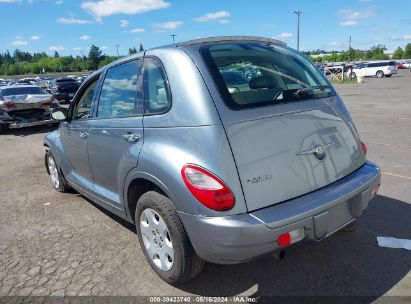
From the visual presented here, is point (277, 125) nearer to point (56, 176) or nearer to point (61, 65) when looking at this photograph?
point (56, 176)

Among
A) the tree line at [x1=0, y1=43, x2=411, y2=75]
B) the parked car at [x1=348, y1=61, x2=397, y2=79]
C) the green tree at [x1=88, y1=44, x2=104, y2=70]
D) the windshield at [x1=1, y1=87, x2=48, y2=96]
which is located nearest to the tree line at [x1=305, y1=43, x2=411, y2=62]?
the tree line at [x1=0, y1=43, x2=411, y2=75]

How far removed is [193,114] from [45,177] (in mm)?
4859

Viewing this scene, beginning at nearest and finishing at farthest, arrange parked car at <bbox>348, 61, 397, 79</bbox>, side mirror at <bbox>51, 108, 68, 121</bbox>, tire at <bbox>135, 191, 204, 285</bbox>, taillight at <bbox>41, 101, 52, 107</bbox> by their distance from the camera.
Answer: tire at <bbox>135, 191, 204, 285</bbox>
side mirror at <bbox>51, 108, 68, 121</bbox>
taillight at <bbox>41, 101, 52, 107</bbox>
parked car at <bbox>348, 61, 397, 79</bbox>

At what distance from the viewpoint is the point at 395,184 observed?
5.00 meters

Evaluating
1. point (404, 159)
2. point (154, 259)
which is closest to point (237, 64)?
point (154, 259)

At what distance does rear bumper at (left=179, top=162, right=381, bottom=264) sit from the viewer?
7.84ft

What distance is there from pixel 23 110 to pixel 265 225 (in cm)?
1159

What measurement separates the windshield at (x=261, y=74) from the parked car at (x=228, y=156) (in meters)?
0.01

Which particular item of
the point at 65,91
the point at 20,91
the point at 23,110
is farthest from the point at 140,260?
the point at 65,91

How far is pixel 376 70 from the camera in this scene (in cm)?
4253

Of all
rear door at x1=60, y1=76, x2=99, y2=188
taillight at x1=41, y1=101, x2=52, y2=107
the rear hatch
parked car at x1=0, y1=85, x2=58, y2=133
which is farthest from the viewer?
taillight at x1=41, y1=101, x2=52, y2=107

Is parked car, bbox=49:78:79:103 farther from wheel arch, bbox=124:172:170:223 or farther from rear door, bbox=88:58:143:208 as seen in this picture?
wheel arch, bbox=124:172:170:223

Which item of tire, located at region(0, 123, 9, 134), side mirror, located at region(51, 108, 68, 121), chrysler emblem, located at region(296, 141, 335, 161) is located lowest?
tire, located at region(0, 123, 9, 134)

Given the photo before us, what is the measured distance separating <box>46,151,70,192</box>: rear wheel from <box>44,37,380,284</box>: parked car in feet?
7.06
